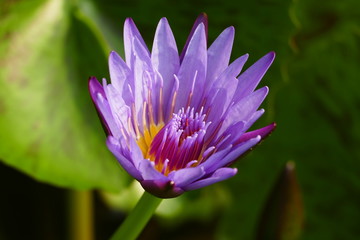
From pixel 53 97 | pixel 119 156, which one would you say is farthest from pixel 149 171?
pixel 53 97

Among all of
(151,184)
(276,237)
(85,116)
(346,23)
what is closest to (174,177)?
(151,184)

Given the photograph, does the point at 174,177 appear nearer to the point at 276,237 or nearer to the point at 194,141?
the point at 194,141

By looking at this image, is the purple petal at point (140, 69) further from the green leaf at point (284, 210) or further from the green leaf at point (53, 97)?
the green leaf at point (53, 97)

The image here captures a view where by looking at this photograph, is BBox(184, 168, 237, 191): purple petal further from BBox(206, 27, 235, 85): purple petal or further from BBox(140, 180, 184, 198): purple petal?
BBox(206, 27, 235, 85): purple petal

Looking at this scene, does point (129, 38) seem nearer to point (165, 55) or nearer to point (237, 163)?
point (165, 55)

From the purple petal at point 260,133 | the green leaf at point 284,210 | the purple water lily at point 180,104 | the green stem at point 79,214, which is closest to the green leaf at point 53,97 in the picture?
the green stem at point 79,214

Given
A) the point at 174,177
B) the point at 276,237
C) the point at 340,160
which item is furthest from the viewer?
the point at 340,160

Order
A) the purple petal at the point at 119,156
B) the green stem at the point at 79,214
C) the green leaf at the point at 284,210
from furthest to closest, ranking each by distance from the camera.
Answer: the green stem at the point at 79,214 < the green leaf at the point at 284,210 < the purple petal at the point at 119,156
